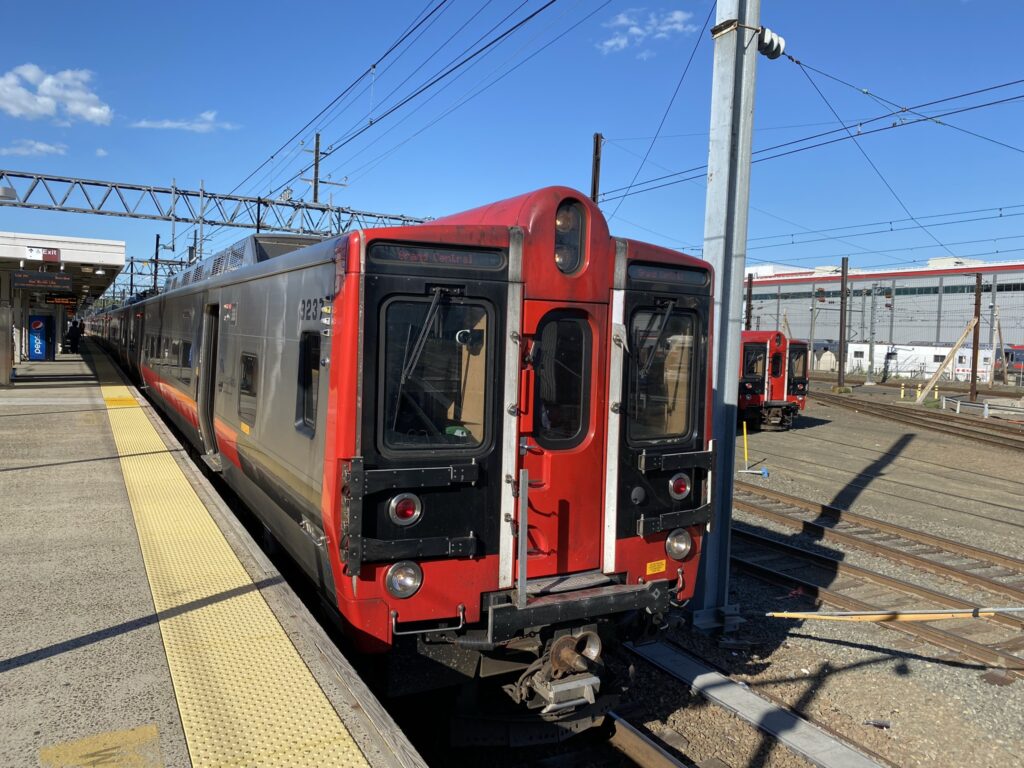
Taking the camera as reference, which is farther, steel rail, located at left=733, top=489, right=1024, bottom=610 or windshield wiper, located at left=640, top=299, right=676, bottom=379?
steel rail, located at left=733, top=489, right=1024, bottom=610

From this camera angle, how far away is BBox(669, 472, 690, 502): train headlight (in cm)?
495

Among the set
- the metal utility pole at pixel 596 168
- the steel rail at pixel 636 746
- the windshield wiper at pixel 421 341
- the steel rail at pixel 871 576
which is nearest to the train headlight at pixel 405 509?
the windshield wiper at pixel 421 341

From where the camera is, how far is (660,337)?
4871 millimetres

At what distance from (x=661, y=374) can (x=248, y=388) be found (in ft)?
11.6

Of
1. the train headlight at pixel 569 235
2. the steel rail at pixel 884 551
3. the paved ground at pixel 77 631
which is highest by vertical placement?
the train headlight at pixel 569 235

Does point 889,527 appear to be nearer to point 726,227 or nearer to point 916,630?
point 916,630

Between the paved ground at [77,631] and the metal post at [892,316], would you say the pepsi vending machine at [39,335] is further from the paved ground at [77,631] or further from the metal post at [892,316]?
the metal post at [892,316]

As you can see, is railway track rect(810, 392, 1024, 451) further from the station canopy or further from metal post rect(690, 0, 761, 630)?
the station canopy

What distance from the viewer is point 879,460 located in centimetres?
1800

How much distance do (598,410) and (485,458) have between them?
0.78 metres

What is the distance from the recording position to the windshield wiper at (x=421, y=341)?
4.07m

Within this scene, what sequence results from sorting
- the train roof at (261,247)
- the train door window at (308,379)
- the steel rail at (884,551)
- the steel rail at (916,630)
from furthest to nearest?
1. the steel rail at (884,551)
2. the train roof at (261,247)
3. the steel rail at (916,630)
4. the train door window at (308,379)

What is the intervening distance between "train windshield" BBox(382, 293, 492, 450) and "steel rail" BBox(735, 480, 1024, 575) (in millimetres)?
8238

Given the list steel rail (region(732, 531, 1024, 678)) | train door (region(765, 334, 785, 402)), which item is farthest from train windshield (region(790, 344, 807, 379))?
steel rail (region(732, 531, 1024, 678))
